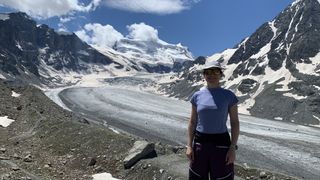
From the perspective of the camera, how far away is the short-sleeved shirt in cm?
1027

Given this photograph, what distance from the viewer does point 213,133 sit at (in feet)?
33.9

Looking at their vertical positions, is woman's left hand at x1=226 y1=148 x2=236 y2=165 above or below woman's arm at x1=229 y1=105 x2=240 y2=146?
below

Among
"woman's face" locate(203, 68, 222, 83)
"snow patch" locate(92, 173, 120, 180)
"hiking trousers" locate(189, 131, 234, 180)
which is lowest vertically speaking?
"snow patch" locate(92, 173, 120, 180)

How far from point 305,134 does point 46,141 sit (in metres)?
66.1

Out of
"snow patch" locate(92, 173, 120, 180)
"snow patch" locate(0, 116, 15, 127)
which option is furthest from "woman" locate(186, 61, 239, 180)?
"snow patch" locate(0, 116, 15, 127)

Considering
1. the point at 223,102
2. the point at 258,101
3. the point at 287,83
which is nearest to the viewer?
the point at 223,102

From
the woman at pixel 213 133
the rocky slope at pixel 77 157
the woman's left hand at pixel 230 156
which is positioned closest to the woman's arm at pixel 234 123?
the woman at pixel 213 133

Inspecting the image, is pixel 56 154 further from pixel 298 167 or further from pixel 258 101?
pixel 258 101

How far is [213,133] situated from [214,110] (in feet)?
1.55

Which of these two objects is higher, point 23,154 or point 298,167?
point 23,154

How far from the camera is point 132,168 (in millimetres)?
19688

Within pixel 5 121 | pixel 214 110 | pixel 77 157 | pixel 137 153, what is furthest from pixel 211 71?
pixel 5 121

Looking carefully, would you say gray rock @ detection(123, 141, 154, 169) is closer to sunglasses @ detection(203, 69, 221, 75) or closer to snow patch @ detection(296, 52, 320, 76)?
sunglasses @ detection(203, 69, 221, 75)

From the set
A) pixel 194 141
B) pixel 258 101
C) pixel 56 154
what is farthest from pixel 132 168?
pixel 258 101
